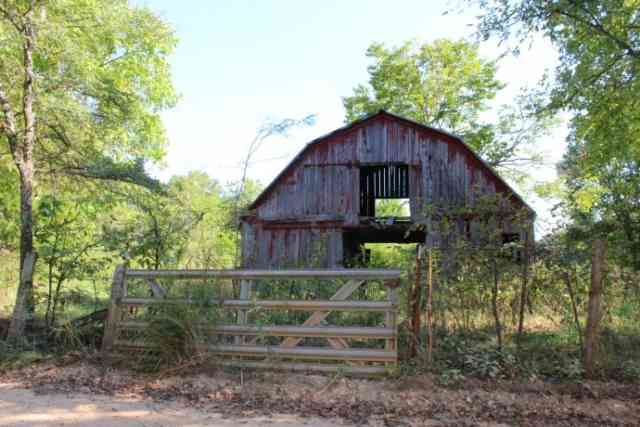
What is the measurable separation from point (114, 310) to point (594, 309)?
676 cm

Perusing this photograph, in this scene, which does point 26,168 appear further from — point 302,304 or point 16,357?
point 302,304

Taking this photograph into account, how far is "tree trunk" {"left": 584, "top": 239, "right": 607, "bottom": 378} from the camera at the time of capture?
543 cm

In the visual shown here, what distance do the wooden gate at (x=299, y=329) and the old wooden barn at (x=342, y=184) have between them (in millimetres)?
7266

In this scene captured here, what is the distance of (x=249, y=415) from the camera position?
4.71 metres

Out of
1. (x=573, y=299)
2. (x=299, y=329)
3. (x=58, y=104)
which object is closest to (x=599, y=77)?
(x=573, y=299)

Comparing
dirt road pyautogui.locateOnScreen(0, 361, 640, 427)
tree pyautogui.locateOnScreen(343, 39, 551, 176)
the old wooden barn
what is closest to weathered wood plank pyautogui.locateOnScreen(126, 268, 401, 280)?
dirt road pyautogui.locateOnScreen(0, 361, 640, 427)

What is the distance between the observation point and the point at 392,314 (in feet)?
19.1

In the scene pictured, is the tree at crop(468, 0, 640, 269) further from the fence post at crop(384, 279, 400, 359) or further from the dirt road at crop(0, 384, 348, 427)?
the dirt road at crop(0, 384, 348, 427)

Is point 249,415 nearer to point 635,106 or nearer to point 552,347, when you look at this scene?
point 552,347

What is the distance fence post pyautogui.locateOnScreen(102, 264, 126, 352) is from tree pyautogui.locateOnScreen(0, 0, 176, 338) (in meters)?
1.71

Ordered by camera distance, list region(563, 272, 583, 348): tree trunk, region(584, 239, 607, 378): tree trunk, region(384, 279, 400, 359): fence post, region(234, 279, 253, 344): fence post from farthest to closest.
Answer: region(234, 279, 253, 344): fence post
region(384, 279, 400, 359): fence post
region(563, 272, 583, 348): tree trunk
region(584, 239, 607, 378): tree trunk

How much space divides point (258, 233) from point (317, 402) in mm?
9941

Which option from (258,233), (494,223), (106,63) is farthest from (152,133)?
(494,223)

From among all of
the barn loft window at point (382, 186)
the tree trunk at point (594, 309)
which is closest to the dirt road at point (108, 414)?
the tree trunk at point (594, 309)
